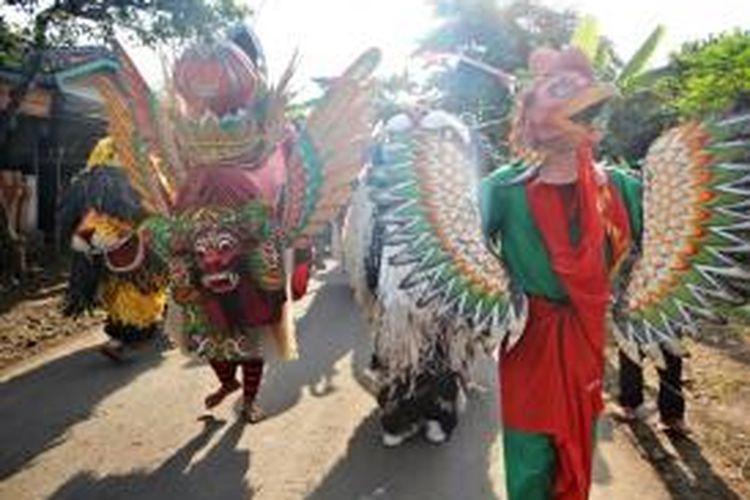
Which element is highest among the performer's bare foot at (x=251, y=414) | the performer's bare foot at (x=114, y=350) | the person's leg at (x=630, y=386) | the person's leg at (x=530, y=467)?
the person's leg at (x=530, y=467)

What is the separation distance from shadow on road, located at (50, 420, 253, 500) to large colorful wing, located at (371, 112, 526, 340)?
1879mm

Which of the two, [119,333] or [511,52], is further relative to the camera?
[511,52]

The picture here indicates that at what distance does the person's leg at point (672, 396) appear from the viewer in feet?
21.7

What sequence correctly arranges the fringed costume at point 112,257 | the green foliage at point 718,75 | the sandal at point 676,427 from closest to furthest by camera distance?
the sandal at point 676,427 → the fringed costume at point 112,257 → the green foliage at point 718,75

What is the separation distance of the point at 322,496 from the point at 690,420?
2955mm

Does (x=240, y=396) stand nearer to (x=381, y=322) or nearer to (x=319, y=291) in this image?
(x=381, y=322)

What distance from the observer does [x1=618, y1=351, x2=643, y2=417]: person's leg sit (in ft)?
22.9

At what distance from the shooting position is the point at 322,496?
18.2ft

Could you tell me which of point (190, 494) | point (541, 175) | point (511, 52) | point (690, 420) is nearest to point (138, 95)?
point (190, 494)

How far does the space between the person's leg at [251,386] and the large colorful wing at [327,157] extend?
2.76 feet

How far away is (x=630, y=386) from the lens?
7070 millimetres

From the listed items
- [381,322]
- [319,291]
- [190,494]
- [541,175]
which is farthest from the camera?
[319,291]

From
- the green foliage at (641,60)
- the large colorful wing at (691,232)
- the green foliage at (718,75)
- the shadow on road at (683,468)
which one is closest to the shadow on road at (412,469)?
the shadow on road at (683,468)

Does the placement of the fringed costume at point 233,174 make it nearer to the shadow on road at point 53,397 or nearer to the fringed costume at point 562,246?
the shadow on road at point 53,397
